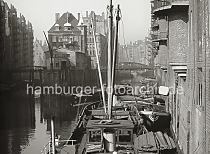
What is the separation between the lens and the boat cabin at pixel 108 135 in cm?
1233

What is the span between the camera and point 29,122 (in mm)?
43344

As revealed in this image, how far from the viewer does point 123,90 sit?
60094 mm

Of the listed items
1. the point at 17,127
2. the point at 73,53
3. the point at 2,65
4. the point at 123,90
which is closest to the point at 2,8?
the point at 2,65

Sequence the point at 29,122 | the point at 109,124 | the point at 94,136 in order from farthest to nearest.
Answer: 1. the point at 29,122
2. the point at 94,136
3. the point at 109,124

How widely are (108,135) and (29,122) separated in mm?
32683

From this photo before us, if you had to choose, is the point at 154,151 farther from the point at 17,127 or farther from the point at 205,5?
the point at 17,127

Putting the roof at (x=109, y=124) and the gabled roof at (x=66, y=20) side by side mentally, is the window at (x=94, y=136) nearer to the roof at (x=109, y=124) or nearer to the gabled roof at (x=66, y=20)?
the roof at (x=109, y=124)

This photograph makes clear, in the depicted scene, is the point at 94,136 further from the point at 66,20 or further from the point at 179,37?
the point at 66,20

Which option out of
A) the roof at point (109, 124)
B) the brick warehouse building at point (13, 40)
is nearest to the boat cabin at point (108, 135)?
the roof at point (109, 124)

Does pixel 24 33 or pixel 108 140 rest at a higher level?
pixel 24 33

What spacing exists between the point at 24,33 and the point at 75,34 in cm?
1700

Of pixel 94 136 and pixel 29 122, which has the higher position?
pixel 94 136

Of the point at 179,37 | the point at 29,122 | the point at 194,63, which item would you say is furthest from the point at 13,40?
the point at 194,63

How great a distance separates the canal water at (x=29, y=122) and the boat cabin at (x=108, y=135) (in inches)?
149
